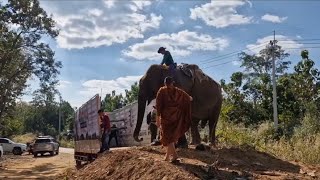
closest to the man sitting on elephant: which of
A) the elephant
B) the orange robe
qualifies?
the elephant

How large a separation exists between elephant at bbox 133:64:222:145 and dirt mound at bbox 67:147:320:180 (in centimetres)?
115

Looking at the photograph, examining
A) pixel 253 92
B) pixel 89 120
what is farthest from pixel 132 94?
pixel 89 120

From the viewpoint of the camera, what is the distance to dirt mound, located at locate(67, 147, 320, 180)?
793cm

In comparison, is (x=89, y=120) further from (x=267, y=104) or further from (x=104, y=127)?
(x=267, y=104)

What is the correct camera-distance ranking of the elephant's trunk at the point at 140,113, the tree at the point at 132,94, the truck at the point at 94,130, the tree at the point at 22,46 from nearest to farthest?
the elephant's trunk at the point at 140,113, the truck at the point at 94,130, the tree at the point at 22,46, the tree at the point at 132,94

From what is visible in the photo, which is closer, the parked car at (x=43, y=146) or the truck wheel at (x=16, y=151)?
the parked car at (x=43, y=146)

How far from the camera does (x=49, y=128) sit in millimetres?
99875

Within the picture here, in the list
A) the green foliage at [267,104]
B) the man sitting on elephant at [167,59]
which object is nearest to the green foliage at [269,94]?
the green foliage at [267,104]

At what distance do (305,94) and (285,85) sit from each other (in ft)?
17.3

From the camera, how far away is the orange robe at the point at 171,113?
878 cm

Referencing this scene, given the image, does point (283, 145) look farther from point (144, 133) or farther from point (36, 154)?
point (36, 154)

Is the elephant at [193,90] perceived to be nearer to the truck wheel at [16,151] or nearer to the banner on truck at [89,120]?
the banner on truck at [89,120]

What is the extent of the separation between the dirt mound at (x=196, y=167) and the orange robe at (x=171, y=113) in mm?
536

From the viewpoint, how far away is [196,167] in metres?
8.25
